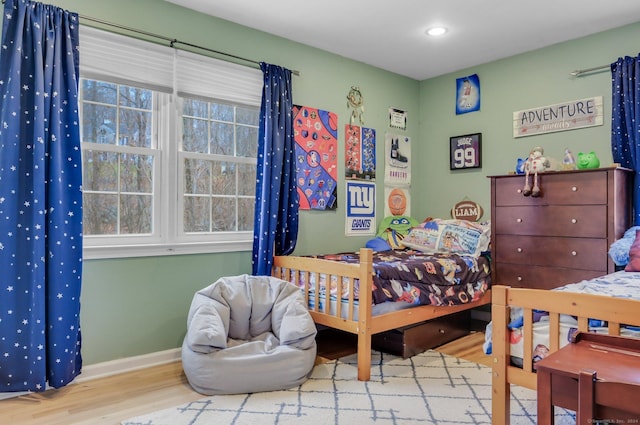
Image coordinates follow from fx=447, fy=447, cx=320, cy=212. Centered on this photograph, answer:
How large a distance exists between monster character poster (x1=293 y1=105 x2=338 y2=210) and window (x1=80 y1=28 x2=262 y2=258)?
0.38 meters

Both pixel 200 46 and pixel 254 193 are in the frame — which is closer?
pixel 200 46

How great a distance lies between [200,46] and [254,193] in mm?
1109

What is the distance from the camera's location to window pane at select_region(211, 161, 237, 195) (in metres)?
3.24

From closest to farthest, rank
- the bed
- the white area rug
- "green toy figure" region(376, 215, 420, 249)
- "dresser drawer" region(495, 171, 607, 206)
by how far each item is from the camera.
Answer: the bed
the white area rug
"dresser drawer" region(495, 171, 607, 206)
"green toy figure" region(376, 215, 420, 249)

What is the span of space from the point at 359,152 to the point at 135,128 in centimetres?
193

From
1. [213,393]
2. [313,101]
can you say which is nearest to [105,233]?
[213,393]

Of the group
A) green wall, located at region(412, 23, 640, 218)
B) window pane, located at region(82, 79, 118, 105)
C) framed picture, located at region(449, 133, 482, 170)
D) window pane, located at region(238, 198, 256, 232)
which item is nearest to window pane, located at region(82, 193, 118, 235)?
window pane, located at region(82, 79, 118, 105)

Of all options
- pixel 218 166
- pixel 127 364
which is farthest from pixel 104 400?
pixel 218 166

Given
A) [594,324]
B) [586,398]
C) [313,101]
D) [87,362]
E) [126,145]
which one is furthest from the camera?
[313,101]

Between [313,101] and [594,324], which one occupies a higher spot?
[313,101]

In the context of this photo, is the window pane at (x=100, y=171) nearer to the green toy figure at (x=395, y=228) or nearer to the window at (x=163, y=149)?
the window at (x=163, y=149)

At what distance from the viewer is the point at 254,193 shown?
11.3ft

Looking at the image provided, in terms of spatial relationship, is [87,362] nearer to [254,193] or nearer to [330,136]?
[254,193]

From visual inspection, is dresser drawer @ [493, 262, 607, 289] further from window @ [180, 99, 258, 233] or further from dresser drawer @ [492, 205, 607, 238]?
window @ [180, 99, 258, 233]
